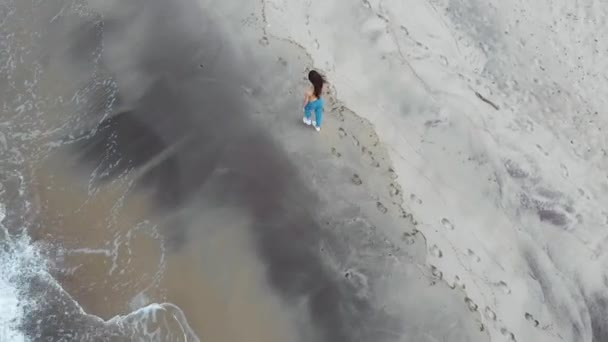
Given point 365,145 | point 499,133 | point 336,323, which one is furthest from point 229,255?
point 499,133

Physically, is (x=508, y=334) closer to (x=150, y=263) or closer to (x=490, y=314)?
(x=490, y=314)

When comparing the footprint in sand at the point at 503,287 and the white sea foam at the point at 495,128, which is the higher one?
the white sea foam at the point at 495,128

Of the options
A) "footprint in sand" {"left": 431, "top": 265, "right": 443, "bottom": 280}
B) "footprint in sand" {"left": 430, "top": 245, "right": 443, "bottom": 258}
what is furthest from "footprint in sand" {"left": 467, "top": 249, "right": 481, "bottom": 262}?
"footprint in sand" {"left": 431, "top": 265, "right": 443, "bottom": 280}

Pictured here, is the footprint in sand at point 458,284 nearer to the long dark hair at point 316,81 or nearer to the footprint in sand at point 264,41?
the long dark hair at point 316,81

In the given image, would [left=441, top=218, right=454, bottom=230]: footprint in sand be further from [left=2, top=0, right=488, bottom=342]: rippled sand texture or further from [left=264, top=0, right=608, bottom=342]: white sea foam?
[left=2, top=0, right=488, bottom=342]: rippled sand texture

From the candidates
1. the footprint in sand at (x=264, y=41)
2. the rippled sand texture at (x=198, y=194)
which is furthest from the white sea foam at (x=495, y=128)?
the rippled sand texture at (x=198, y=194)

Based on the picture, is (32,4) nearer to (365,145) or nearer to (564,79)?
(365,145)

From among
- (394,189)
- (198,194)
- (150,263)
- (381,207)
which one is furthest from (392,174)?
(150,263)

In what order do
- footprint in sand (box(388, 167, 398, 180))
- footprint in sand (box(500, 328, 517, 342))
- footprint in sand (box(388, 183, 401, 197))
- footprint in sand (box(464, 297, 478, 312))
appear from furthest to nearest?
1. footprint in sand (box(388, 167, 398, 180))
2. footprint in sand (box(388, 183, 401, 197))
3. footprint in sand (box(464, 297, 478, 312))
4. footprint in sand (box(500, 328, 517, 342))
